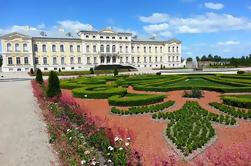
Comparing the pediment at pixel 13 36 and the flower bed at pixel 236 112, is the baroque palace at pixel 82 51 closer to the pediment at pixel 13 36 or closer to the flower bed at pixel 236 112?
the pediment at pixel 13 36

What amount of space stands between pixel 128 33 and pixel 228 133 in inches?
2542

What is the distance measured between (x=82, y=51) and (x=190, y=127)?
60645 millimetres

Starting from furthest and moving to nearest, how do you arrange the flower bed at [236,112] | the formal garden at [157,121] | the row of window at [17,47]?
the row of window at [17,47], the flower bed at [236,112], the formal garden at [157,121]

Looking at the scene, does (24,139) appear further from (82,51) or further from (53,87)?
(82,51)

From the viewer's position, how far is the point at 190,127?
28.9 feet

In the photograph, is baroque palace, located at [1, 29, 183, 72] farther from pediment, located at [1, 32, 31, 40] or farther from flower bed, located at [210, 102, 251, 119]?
flower bed, located at [210, 102, 251, 119]

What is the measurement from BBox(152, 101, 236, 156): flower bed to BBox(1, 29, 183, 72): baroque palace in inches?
2171

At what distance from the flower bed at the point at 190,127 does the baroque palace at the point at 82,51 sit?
181 ft

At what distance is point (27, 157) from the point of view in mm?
7293

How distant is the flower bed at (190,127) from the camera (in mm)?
7410

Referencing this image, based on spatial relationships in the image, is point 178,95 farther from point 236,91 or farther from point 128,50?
point 128,50

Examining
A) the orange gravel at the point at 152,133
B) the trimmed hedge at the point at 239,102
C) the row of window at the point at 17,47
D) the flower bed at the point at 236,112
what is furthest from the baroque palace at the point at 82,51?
the flower bed at the point at 236,112

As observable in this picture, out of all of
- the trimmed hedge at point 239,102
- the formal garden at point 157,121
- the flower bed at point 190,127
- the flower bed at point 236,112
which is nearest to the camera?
the formal garden at point 157,121

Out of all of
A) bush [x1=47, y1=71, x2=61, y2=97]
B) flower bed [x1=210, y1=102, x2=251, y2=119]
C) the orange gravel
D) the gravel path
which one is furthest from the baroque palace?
flower bed [x1=210, y1=102, x2=251, y2=119]
